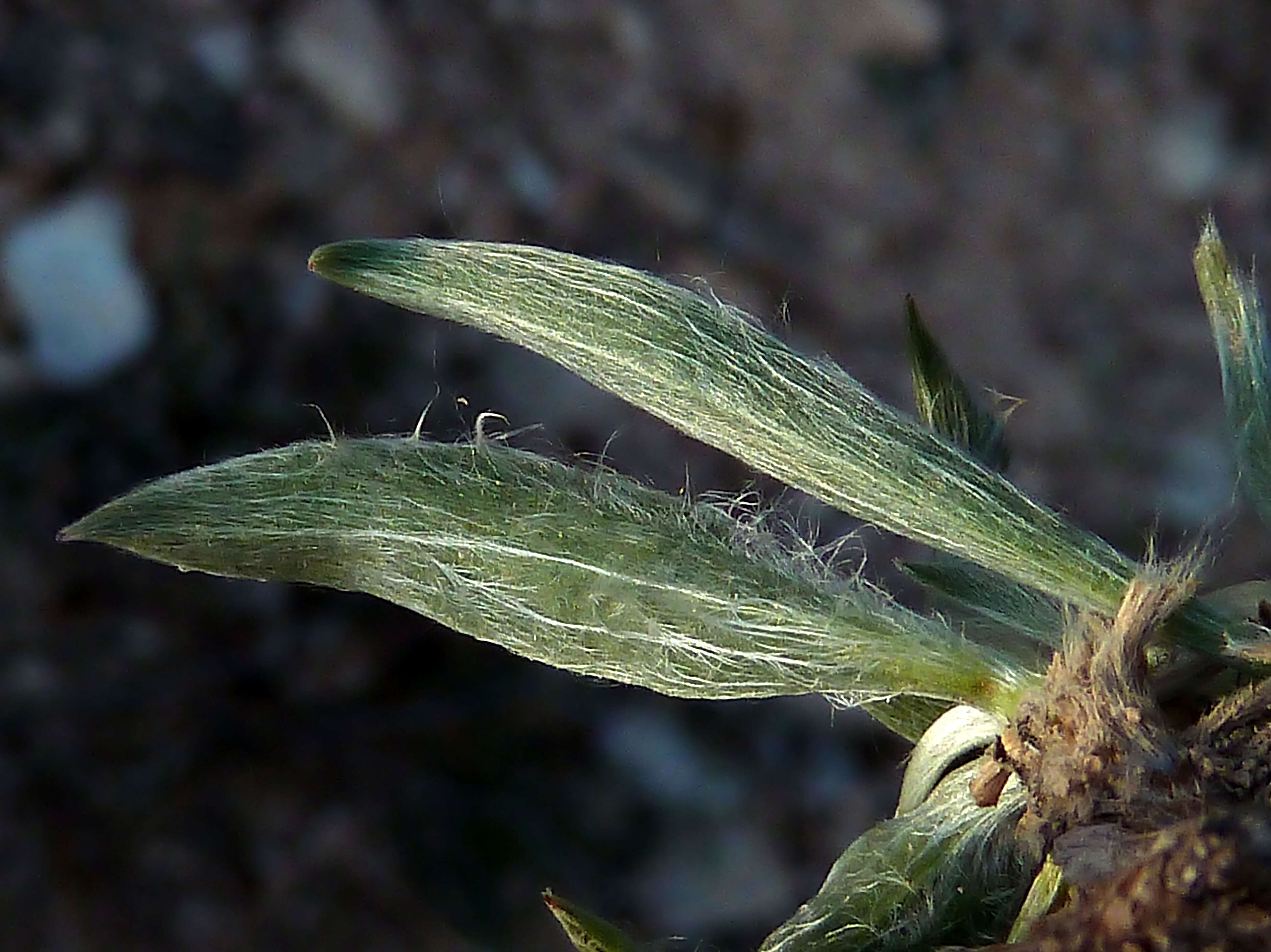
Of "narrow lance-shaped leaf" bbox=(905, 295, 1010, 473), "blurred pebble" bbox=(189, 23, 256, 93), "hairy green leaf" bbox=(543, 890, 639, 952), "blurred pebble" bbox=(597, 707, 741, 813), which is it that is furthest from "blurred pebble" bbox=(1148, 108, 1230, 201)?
"hairy green leaf" bbox=(543, 890, 639, 952)

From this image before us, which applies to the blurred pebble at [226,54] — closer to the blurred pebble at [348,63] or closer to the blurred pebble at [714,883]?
the blurred pebble at [348,63]

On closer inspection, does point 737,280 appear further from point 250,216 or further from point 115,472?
point 115,472

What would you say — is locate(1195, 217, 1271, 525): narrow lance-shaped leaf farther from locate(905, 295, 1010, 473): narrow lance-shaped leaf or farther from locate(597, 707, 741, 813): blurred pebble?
locate(597, 707, 741, 813): blurred pebble

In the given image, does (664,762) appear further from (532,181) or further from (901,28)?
(901,28)

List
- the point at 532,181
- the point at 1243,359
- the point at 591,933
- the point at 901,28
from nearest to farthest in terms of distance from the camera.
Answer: the point at 591,933 → the point at 1243,359 → the point at 532,181 → the point at 901,28

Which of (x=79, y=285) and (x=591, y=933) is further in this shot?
(x=79, y=285)

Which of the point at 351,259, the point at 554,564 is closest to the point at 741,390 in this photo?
the point at 554,564

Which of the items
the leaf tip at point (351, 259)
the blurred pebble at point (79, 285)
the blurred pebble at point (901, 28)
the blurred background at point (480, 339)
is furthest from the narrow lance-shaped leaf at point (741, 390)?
the blurred pebble at point (901, 28)
